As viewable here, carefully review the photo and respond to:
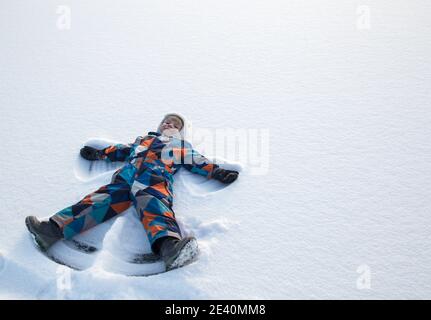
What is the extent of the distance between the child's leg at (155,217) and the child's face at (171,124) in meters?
0.86

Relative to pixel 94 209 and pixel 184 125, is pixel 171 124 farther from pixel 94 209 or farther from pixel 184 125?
pixel 94 209

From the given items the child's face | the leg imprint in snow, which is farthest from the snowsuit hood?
the leg imprint in snow

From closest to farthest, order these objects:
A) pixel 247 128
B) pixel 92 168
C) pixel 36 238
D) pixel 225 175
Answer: pixel 36 238 < pixel 225 175 < pixel 92 168 < pixel 247 128

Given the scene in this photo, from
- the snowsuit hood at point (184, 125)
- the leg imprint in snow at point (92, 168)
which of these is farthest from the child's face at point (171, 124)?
the leg imprint in snow at point (92, 168)

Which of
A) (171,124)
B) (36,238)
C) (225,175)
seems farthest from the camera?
(171,124)

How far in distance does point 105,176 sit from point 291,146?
1.43m

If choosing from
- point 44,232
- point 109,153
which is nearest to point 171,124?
point 109,153

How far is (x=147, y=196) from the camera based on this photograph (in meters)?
2.46

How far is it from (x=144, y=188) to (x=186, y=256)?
2.09ft

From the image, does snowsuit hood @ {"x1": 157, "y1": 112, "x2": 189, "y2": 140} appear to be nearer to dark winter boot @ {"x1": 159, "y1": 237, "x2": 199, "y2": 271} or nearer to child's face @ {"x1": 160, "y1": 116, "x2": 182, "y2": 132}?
child's face @ {"x1": 160, "y1": 116, "x2": 182, "y2": 132}

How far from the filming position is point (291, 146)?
309cm

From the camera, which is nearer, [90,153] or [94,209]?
[94,209]

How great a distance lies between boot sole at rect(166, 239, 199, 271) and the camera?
205 cm
